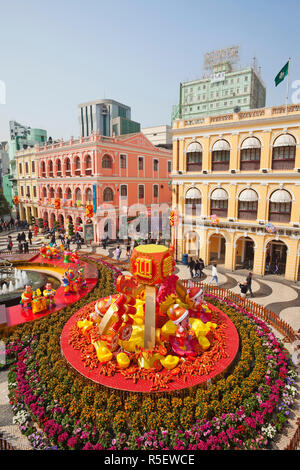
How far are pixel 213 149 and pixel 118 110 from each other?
14253 cm

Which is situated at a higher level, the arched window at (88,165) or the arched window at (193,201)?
the arched window at (88,165)

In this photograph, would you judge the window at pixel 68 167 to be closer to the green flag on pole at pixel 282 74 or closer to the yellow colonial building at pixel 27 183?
the yellow colonial building at pixel 27 183

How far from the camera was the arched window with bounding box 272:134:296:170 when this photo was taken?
19.3m

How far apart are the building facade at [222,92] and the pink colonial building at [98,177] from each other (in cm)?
3813

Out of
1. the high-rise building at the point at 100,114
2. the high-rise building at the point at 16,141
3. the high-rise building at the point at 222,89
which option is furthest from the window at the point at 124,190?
the high-rise building at the point at 100,114

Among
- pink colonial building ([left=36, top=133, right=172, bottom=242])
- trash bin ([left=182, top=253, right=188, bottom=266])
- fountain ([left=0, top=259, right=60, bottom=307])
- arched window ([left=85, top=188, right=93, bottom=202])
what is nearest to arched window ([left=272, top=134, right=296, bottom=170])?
trash bin ([left=182, top=253, right=188, bottom=266])

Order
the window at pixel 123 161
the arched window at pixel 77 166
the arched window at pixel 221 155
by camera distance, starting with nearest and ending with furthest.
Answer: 1. the arched window at pixel 221 155
2. the arched window at pixel 77 166
3. the window at pixel 123 161

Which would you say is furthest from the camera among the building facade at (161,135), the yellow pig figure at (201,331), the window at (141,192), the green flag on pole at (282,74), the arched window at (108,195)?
the building facade at (161,135)

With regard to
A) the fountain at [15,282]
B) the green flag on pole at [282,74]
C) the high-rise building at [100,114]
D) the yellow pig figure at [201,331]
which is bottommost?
the fountain at [15,282]

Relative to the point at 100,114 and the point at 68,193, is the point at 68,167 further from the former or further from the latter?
the point at 100,114

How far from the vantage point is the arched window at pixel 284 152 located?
19.3 m
